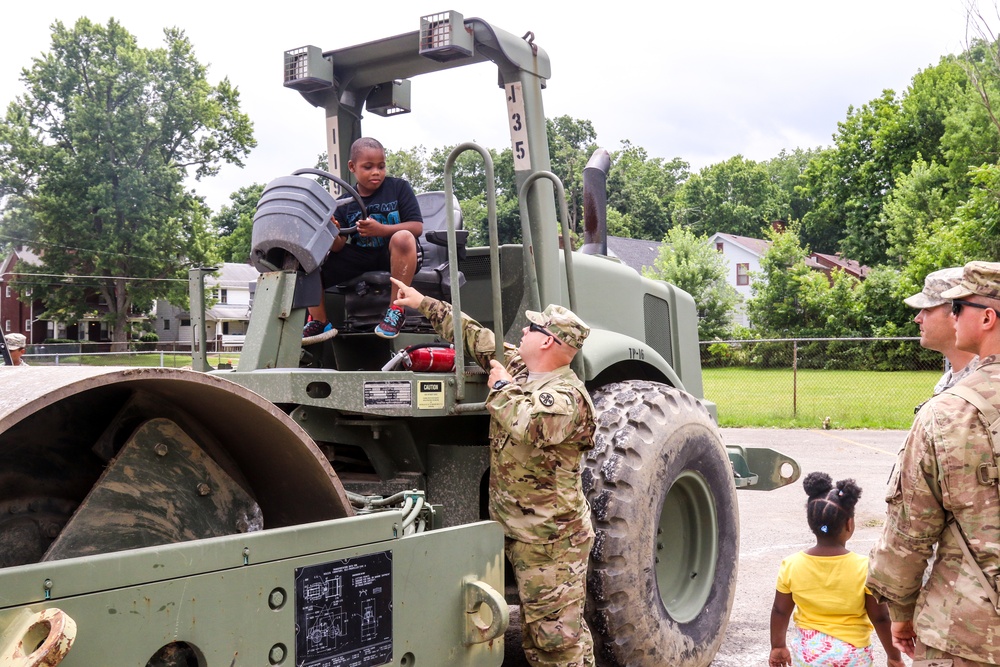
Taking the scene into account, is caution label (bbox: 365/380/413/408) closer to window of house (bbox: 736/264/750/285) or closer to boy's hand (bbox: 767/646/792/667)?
boy's hand (bbox: 767/646/792/667)

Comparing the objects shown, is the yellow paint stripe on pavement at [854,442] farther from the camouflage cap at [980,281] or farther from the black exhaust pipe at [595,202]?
the camouflage cap at [980,281]

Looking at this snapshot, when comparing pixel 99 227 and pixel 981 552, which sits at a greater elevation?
pixel 99 227

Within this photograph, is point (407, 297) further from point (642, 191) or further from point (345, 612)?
point (642, 191)

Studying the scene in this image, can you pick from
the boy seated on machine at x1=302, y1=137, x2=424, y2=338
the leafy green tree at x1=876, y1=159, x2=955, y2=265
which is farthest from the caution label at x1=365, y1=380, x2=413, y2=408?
the leafy green tree at x1=876, y1=159, x2=955, y2=265

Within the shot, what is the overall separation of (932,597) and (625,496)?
4.52ft

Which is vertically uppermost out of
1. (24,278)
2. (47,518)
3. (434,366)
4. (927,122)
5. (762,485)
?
(927,122)

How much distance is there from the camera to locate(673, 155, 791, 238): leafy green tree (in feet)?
292

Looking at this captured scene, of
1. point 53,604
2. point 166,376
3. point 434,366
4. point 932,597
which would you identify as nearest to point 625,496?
point 434,366

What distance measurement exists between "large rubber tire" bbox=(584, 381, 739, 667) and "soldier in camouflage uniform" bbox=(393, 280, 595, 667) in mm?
201

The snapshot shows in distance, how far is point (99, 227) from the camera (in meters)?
48.4

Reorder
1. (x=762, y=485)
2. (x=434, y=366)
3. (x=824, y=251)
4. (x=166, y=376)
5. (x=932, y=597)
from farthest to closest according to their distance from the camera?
1. (x=824, y=251)
2. (x=762, y=485)
3. (x=434, y=366)
4. (x=932, y=597)
5. (x=166, y=376)

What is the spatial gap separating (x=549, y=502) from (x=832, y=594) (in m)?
1.19

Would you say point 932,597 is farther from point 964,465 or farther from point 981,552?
point 964,465

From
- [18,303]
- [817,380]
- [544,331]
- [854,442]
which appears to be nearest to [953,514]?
[544,331]
